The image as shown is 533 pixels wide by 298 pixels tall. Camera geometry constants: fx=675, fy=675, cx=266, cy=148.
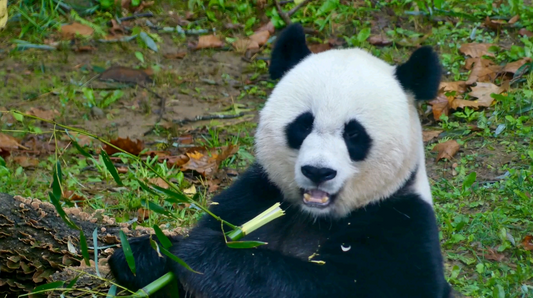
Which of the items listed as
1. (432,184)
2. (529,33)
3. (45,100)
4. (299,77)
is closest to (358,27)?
(529,33)

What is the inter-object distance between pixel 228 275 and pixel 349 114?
96 centimetres

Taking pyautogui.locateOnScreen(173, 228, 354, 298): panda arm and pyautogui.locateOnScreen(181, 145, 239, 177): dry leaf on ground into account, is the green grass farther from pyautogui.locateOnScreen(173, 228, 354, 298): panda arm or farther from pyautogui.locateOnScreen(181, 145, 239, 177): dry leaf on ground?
pyautogui.locateOnScreen(173, 228, 354, 298): panda arm

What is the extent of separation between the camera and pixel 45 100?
23.9ft

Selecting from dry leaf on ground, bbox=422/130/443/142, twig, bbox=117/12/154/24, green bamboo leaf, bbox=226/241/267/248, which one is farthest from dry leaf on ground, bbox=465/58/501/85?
green bamboo leaf, bbox=226/241/267/248

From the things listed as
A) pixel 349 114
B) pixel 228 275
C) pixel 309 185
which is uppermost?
pixel 349 114

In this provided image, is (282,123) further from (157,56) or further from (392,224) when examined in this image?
(157,56)

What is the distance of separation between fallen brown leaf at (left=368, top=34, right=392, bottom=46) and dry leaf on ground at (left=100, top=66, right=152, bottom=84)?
2548 millimetres

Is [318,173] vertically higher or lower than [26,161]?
higher

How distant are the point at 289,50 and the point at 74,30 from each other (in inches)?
211

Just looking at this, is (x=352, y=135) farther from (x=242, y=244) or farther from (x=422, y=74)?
(x=242, y=244)

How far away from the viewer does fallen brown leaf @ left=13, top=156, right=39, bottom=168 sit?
19.9 ft

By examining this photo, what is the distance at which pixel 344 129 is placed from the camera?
126 inches

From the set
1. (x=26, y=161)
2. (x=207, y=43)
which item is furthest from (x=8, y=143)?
(x=207, y=43)

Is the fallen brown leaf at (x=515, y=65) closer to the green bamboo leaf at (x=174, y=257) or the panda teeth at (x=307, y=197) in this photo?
the panda teeth at (x=307, y=197)
